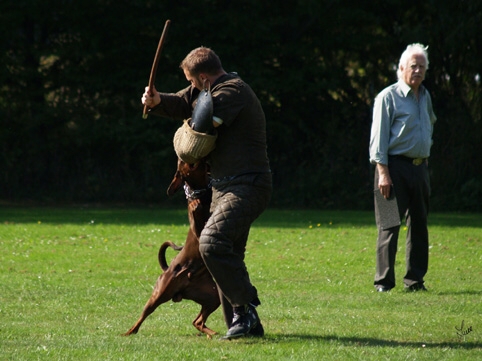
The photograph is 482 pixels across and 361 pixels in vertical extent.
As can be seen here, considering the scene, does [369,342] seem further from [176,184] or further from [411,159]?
[411,159]

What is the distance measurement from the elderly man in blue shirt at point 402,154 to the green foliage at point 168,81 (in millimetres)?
14079

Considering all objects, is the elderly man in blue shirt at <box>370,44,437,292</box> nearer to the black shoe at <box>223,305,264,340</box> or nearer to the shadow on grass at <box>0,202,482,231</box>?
the black shoe at <box>223,305,264,340</box>

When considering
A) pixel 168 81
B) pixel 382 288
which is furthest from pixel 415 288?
pixel 168 81

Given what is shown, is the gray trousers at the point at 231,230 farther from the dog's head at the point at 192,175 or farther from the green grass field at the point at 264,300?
the green grass field at the point at 264,300

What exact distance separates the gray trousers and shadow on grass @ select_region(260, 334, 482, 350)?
415mm

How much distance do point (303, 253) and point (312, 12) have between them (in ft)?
40.6

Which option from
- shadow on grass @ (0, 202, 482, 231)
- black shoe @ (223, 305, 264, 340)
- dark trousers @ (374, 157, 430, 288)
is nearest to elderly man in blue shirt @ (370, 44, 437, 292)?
dark trousers @ (374, 157, 430, 288)

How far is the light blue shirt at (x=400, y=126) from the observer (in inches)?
344

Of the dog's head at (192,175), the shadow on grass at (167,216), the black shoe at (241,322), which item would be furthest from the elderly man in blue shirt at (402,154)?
the shadow on grass at (167,216)

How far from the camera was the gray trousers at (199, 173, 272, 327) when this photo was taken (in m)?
6.02

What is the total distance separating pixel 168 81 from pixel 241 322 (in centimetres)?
1764

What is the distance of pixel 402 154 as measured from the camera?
8805mm

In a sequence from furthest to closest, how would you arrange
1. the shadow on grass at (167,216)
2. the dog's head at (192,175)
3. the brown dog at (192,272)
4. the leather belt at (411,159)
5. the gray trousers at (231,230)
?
the shadow on grass at (167,216) → the leather belt at (411,159) → the brown dog at (192,272) → the dog's head at (192,175) → the gray trousers at (231,230)

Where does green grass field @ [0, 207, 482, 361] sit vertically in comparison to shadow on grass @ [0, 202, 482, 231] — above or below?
above
